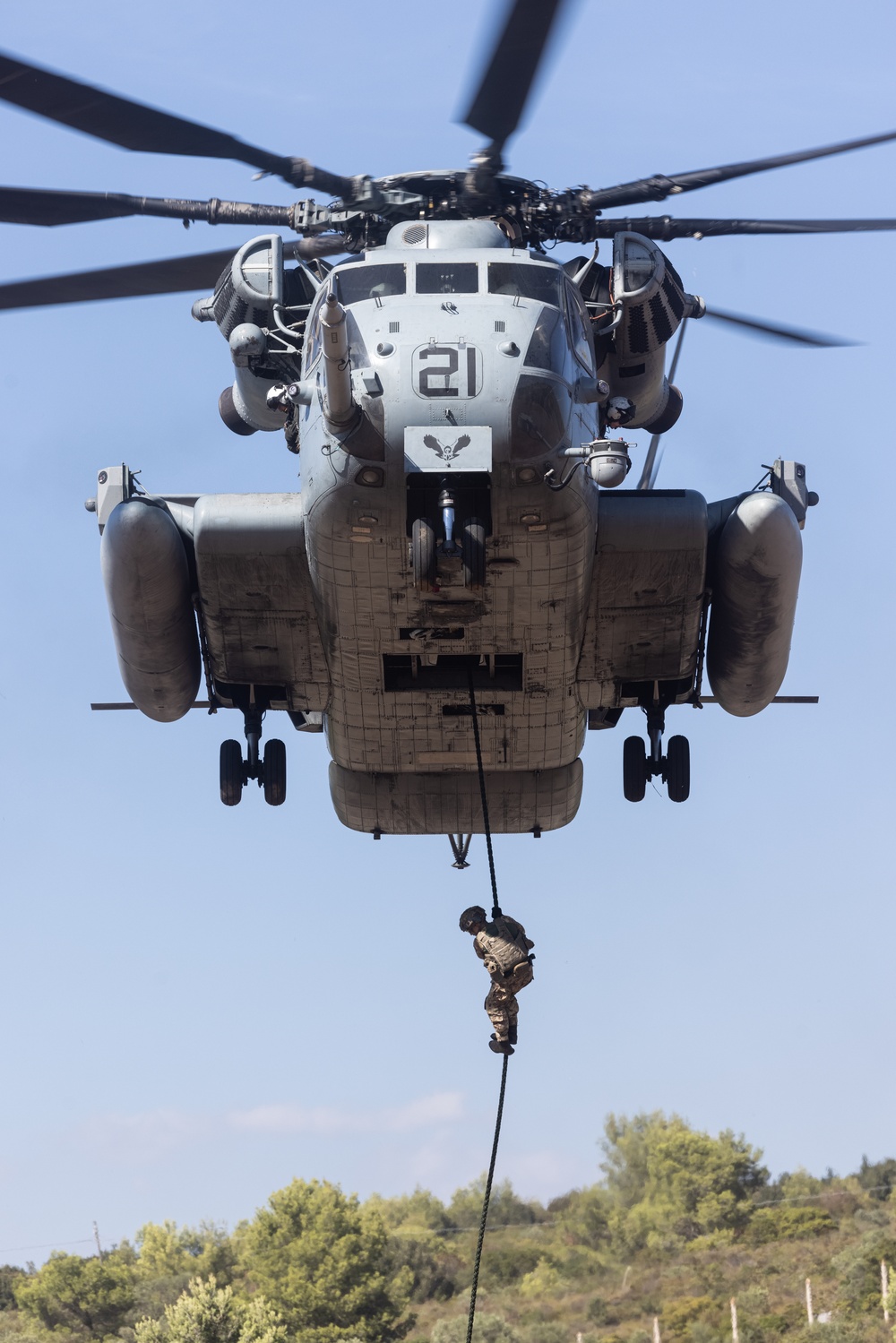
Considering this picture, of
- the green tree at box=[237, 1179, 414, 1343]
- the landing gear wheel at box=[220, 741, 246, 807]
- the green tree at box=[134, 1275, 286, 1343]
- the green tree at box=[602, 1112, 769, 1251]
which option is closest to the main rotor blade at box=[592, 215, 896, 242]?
the landing gear wheel at box=[220, 741, 246, 807]

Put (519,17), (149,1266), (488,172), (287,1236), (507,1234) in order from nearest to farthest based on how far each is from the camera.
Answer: (519,17), (488,172), (287,1236), (149,1266), (507,1234)

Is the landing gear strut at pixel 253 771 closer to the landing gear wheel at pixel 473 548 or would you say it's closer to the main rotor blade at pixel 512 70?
the landing gear wheel at pixel 473 548

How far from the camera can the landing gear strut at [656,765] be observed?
1928 cm

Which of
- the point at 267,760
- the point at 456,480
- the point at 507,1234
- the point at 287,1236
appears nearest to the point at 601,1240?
→ the point at 507,1234

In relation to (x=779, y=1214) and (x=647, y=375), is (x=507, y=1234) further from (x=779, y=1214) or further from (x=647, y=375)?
(x=647, y=375)

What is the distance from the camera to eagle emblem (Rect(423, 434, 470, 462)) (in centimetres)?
1475

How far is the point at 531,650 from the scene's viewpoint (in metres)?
16.7

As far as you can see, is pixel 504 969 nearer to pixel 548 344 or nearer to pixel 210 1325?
pixel 548 344

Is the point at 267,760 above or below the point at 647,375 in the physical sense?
below

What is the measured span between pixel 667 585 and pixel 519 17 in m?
5.59

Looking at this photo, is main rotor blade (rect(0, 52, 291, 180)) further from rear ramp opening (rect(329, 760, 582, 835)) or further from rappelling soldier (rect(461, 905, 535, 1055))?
A: rappelling soldier (rect(461, 905, 535, 1055))

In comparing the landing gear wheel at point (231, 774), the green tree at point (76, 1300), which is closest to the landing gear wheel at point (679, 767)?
the landing gear wheel at point (231, 774)

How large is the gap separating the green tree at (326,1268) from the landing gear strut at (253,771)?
40488mm

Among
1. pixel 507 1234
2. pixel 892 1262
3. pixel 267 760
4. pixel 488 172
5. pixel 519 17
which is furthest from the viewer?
pixel 507 1234
